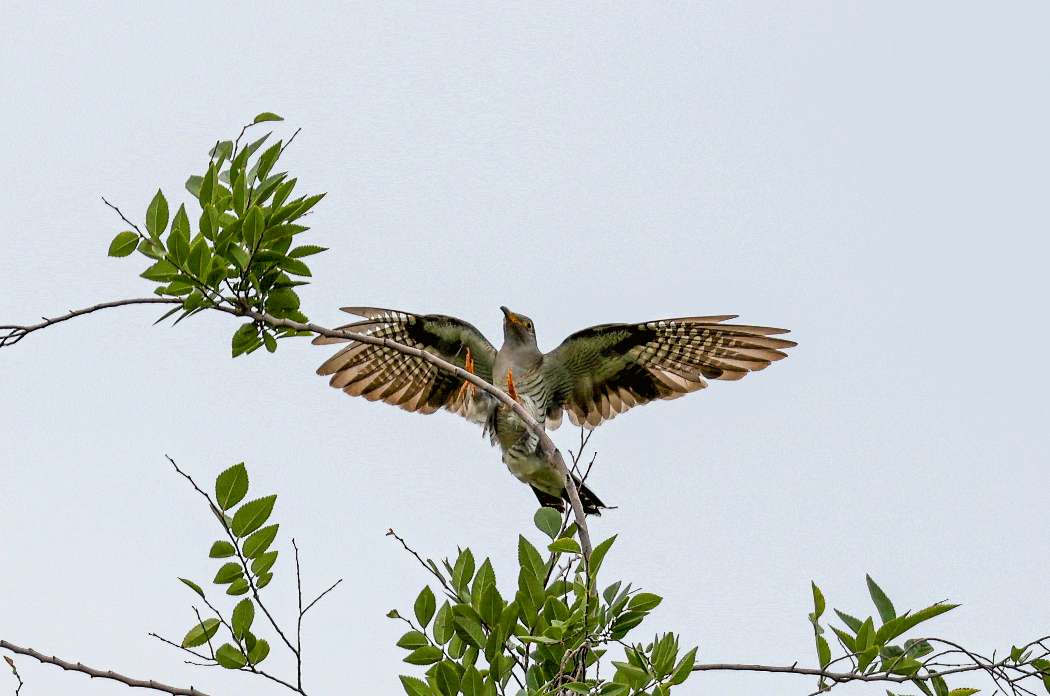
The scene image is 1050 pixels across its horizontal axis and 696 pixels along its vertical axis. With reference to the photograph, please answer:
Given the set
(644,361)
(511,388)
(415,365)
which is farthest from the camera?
(644,361)

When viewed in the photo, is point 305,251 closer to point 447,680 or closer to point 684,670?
point 447,680

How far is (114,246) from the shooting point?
3143 millimetres

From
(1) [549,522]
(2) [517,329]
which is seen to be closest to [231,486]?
(1) [549,522]

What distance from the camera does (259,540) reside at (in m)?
2.98

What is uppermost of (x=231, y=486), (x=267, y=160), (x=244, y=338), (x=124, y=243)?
(x=267, y=160)

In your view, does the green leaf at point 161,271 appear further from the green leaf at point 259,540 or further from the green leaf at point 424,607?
the green leaf at point 424,607

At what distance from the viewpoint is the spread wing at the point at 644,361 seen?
6484 millimetres

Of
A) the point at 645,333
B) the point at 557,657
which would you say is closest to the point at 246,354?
the point at 557,657

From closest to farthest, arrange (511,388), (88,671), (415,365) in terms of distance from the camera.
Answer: (88,671)
(511,388)
(415,365)

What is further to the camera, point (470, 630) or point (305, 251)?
point (305, 251)

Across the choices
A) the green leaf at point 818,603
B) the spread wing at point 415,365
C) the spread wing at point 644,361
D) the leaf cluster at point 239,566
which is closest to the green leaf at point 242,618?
the leaf cluster at point 239,566

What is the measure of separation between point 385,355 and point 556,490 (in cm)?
125

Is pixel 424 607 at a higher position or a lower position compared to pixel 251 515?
lower

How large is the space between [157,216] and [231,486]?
0.80 metres
